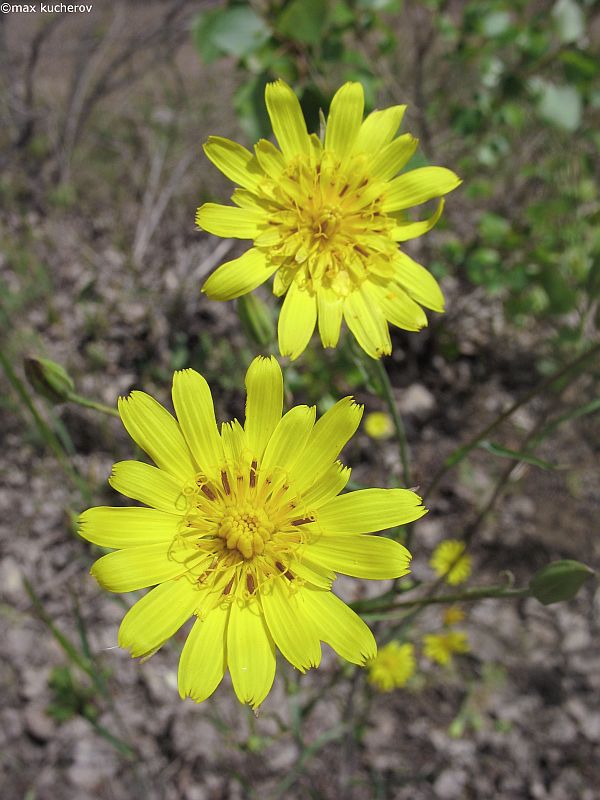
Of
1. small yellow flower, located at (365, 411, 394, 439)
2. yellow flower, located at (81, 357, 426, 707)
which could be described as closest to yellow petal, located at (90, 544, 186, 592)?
yellow flower, located at (81, 357, 426, 707)

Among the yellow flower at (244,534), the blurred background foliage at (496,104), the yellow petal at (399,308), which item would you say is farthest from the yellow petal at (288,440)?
the blurred background foliage at (496,104)

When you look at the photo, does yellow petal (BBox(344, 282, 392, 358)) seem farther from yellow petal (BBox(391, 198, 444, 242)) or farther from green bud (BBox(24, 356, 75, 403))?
green bud (BBox(24, 356, 75, 403))

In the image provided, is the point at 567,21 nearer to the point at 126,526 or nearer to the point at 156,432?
the point at 156,432

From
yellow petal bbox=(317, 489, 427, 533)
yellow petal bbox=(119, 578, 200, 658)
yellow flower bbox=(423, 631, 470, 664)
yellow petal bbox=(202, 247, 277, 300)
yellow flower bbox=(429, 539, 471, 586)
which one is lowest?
yellow flower bbox=(423, 631, 470, 664)

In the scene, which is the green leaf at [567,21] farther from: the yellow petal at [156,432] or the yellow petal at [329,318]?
the yellow petal at [156,432]

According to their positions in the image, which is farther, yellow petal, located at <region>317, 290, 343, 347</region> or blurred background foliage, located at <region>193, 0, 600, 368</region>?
blurred background foliage, located at <region>193, 0, 600, 368</region>

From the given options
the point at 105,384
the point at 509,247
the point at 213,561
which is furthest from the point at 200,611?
the point at 509,247

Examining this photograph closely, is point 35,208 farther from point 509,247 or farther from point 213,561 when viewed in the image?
point 213,561
